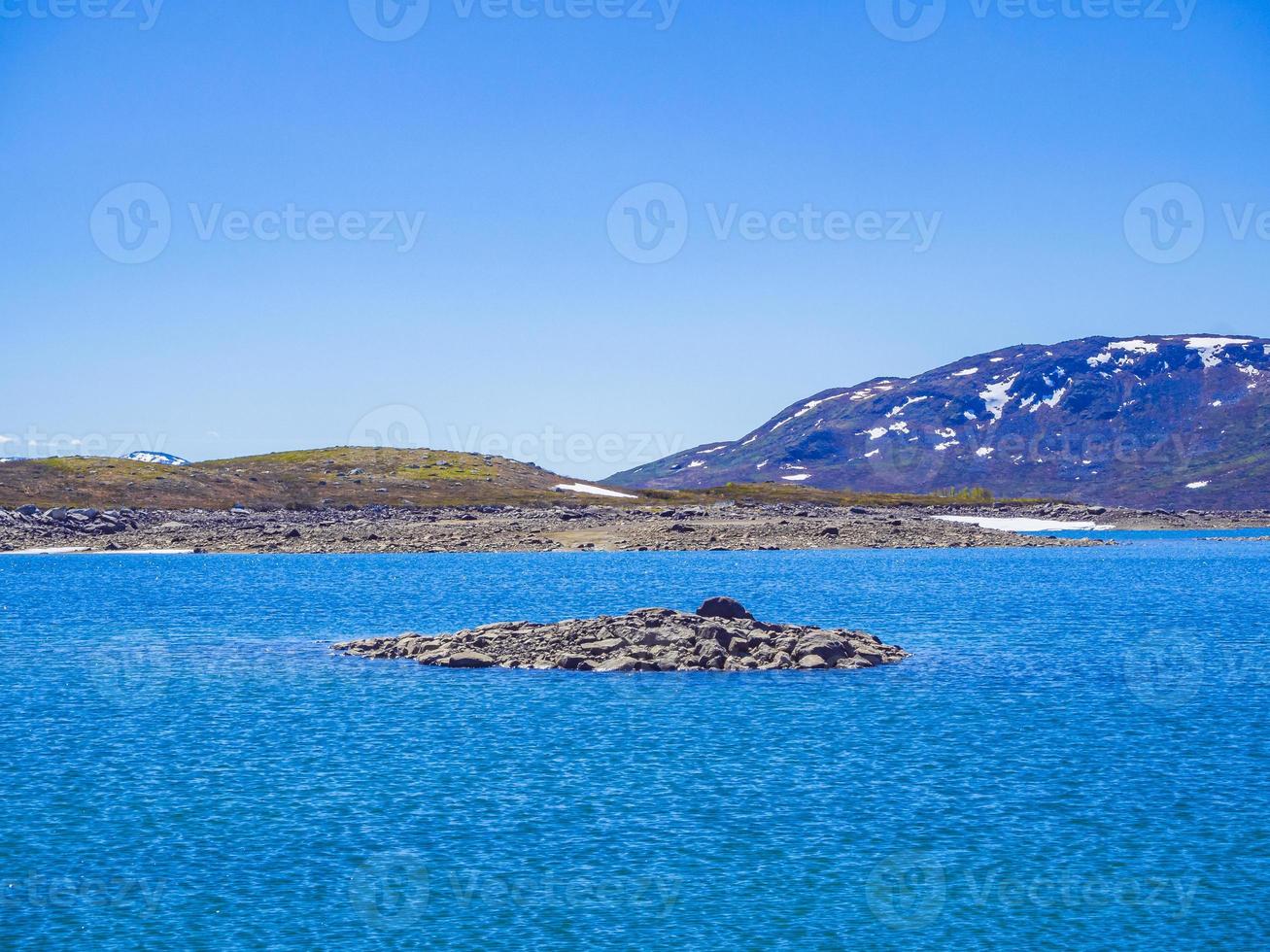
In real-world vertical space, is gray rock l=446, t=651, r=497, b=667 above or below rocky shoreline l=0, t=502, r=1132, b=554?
below

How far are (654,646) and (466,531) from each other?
101331mm

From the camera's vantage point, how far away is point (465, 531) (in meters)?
150

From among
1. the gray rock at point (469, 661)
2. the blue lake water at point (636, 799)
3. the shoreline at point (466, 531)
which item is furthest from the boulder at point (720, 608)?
the shoreline at point (466, 531)

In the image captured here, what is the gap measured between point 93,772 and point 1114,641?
47.8 m

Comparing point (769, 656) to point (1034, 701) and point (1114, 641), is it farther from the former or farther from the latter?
point (1114, 641)

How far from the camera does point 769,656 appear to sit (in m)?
50.2

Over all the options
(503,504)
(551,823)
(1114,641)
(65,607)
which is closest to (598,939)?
(551,823)

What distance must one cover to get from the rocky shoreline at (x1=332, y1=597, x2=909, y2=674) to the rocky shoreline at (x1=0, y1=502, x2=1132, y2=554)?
87.1m

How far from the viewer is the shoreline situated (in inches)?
5664

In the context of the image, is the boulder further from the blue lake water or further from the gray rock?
the gray rock

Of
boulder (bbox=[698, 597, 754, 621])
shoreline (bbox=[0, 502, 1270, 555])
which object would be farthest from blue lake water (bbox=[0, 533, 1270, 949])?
shoreline (bbox=[0, 502, 1270, 555])

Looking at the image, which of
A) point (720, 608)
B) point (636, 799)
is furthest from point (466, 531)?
point (636, 799)

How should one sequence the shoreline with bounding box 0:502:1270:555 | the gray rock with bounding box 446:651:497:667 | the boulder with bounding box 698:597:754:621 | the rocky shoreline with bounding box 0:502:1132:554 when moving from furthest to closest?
the rocky shoreline with bounding box 0:502:1132:554 → the shoreline with bounding box 0:502:1270:555 → the boulder with bounding box 698:597:754:621 → the gray rock with bounding box 446:651:497:667

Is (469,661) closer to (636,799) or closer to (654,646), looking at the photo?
(654,646)
